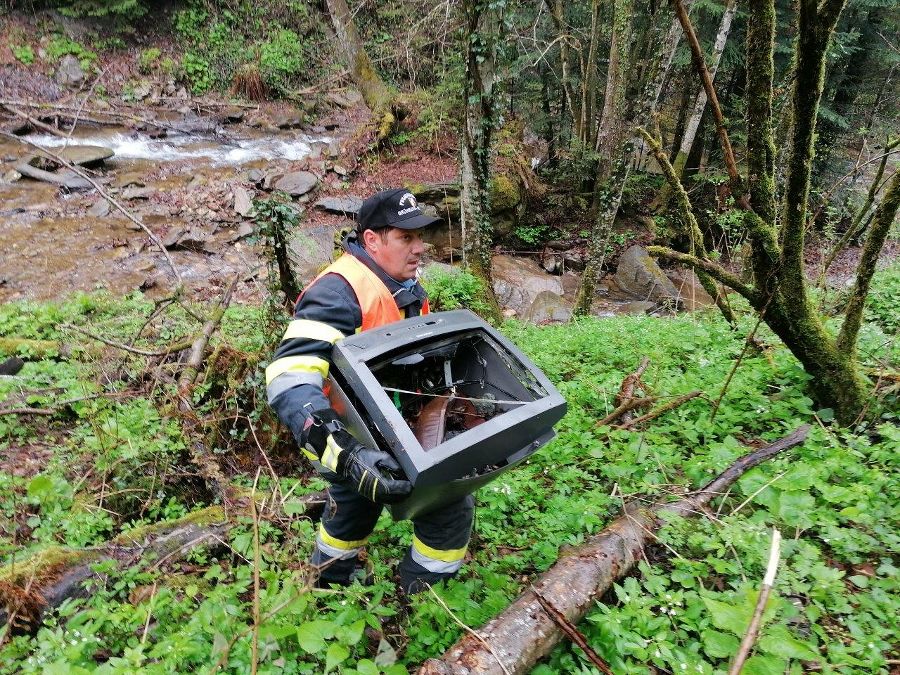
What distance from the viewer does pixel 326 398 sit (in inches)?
86.6

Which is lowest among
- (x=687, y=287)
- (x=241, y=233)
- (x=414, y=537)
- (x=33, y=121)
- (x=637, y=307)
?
(x=687, y=287)

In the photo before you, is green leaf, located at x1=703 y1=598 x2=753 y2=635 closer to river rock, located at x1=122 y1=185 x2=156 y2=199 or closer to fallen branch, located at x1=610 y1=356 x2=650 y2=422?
fallen branch, located at x1=610 y1=356 x2=650 y2=422

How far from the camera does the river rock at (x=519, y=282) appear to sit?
1102cm

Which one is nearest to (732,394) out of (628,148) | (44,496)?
(44,496)

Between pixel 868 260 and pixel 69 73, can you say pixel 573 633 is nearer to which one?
pixel 868 260

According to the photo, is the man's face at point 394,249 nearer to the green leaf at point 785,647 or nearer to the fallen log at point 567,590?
the fallen log at point 567,590

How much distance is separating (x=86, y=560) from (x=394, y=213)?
2.64 metres

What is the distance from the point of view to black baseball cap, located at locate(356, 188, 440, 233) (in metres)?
2.55

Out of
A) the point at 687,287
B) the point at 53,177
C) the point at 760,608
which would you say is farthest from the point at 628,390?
the point at 53,177

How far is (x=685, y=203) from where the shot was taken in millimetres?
3922

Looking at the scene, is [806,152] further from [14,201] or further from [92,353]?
[14,201]

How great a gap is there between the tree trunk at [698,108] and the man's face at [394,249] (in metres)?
8.21

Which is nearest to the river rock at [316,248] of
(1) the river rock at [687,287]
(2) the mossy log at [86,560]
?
(2) the mossy log at [86,560]

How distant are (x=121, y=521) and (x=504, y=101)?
21.0 feet
